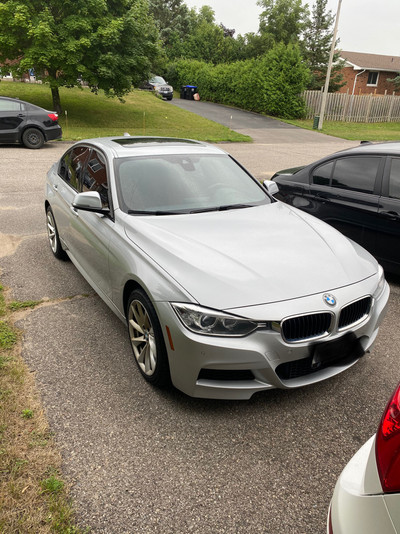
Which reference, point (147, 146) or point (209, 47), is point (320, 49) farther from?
point (147, 146)

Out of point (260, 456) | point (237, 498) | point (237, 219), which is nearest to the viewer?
point (237, 498)

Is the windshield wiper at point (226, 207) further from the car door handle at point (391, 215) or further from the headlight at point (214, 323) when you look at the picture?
the car door handle at point (391, 215)

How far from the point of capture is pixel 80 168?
14.8 ft

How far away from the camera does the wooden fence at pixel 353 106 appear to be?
95.9 ft

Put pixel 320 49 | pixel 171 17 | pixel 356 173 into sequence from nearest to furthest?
pixel 356 173
pixel 320 49
pixel 171 17

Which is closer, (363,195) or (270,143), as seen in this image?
(363,195)

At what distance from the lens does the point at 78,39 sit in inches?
691

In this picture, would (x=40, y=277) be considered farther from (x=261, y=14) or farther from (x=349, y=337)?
(x=261, y=14)

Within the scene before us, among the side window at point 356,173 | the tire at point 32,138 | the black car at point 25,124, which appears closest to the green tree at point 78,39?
the black car at point 25,124

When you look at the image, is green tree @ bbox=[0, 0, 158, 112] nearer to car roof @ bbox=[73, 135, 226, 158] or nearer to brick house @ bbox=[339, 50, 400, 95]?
car roof @ bbox=[73, 135, 226, 158]

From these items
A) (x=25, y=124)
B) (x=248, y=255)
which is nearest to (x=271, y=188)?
(x=248, y=255)

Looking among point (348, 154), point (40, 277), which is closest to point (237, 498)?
point (40, 277)

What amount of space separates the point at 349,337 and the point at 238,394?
0.83 metres

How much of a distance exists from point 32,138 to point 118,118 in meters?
9.43
